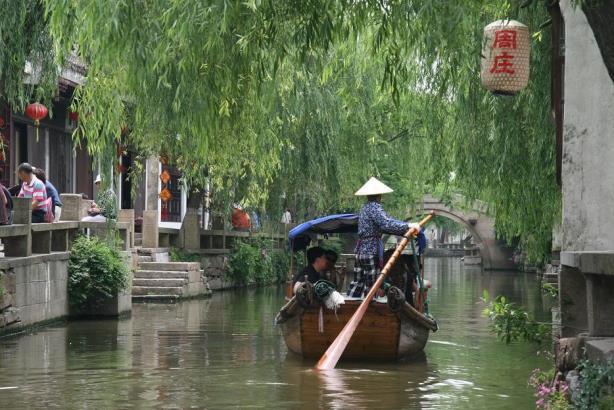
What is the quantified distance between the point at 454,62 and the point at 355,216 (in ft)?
19.6

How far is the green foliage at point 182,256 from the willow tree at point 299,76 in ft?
13.1

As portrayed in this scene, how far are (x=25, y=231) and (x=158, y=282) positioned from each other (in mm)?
8350

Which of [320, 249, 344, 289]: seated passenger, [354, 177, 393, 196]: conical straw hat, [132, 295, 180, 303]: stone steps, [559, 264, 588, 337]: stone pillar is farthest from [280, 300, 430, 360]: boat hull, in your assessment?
[132, 295, 180, 303]: stone steps

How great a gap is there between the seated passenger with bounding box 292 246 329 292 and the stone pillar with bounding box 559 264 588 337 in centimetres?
577

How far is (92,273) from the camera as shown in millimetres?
18531

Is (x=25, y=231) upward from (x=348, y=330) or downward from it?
upward

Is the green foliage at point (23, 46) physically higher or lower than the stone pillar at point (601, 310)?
higher

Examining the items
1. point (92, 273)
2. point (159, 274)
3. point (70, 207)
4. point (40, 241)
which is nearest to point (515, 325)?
point (40, 241)

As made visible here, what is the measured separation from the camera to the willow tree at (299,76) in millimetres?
8289

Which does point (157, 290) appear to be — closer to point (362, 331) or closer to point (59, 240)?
point (59, 240)

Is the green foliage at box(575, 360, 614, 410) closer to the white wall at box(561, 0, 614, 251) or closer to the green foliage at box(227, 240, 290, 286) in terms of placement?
the white wall at box(561, 0, 614, 251)

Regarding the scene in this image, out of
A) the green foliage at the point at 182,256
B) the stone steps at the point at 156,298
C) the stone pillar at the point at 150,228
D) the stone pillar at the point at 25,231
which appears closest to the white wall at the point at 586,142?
the stone pillar at the point at 25,231

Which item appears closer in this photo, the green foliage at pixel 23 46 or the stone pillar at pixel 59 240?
the green foliage at pixel 23 46

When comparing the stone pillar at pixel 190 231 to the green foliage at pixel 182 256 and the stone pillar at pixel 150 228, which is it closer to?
the green foliage at pixel 182 256
